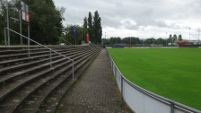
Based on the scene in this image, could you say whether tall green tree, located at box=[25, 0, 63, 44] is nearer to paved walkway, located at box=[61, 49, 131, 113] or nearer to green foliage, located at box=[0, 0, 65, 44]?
green foliage, located at box=[0, 0, 65, 44]

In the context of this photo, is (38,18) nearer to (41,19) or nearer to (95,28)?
(41,19)

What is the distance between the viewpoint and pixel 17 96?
20.7ft

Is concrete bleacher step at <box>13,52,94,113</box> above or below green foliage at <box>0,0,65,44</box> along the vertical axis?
below

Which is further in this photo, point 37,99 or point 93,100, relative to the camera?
point 93,100

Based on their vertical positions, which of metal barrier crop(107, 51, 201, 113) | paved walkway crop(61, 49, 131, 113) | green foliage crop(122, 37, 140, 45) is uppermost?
green foliage crop(122, 37, 140, 45)

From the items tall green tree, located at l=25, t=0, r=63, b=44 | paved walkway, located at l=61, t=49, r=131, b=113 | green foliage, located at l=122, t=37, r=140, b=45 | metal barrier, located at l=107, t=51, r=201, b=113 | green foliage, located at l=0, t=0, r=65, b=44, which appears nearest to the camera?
metal barrier, located at l=107, t=51, r=201, b=113

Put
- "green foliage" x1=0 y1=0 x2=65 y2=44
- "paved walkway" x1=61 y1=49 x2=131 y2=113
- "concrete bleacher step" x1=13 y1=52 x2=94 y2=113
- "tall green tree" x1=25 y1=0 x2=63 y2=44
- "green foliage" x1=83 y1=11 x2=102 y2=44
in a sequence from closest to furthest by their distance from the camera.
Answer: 1. "concrete bleacher step" x1=13 y1=52 x2=94 y2=113
2. "paved walkway" x1=61 y1=49 x2=131 y2=113
3. "green foliage" x1=0 y1=0 x2=65 y2=44
4. "tall green tree" x1=25 y1=0 x2=63 y2=44
5. "green foliage" x1=83 y1=11 x2=102 y2=44

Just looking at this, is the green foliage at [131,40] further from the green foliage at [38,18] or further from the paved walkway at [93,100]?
the paved walkway at [93,100]

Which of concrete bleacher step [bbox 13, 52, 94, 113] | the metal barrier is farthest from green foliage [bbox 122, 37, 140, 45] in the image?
the metal barrier

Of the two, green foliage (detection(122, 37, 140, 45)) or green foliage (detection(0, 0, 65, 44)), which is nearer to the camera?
green foliage (detection(0, 0, 65, 44))

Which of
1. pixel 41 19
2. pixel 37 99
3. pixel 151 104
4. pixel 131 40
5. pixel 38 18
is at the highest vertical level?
pixel 38 18

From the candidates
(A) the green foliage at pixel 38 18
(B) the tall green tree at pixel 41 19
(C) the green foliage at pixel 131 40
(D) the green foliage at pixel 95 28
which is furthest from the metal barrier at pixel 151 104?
(C) the green foliage at pixel 131 40

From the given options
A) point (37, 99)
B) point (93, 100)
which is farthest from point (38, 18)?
point (37, 99)

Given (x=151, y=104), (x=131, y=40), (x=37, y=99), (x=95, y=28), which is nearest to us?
(x=151, y=104)
